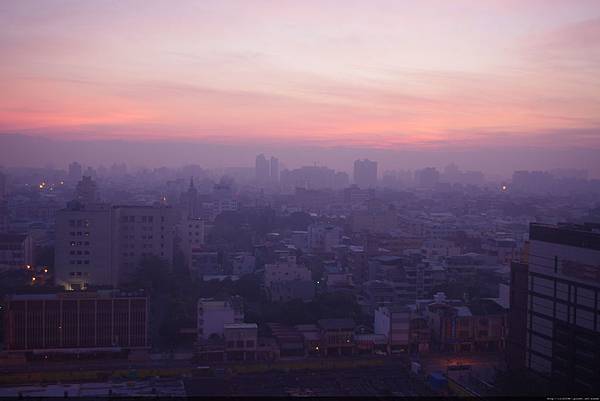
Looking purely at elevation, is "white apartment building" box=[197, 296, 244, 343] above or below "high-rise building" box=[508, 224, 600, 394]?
below

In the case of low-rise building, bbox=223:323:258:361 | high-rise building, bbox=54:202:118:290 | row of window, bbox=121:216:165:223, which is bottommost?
low-rise building, bbox=223:323:258:361

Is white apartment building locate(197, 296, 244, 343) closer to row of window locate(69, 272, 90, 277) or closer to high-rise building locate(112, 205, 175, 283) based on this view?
row of window locate(69, 272, 90, 277)

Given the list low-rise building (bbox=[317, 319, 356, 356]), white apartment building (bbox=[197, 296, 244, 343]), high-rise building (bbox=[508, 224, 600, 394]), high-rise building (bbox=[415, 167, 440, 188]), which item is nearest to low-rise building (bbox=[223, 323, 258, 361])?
white apartment building (bbox=[197, 296, 244, 343])

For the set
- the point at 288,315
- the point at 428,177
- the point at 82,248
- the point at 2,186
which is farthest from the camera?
the point at 428,177

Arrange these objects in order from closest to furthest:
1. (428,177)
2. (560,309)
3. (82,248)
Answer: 1. (560,309)
2. (82,248)
3. (428,177)

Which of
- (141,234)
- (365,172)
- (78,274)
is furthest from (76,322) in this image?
(365,172)

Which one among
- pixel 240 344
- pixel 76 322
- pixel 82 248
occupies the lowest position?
pixel 240 344

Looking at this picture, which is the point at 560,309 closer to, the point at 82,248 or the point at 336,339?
the point at 336,339
